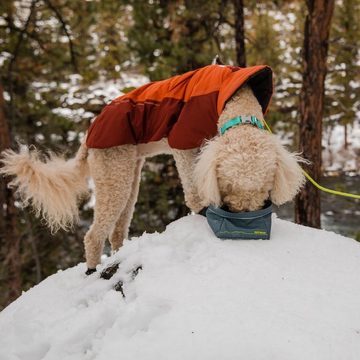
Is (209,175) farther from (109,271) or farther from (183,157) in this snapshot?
(109,271)

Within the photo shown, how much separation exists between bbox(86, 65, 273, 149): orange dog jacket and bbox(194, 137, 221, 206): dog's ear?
36 centimetres

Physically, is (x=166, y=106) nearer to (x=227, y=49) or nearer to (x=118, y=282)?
(x=118, y=282)

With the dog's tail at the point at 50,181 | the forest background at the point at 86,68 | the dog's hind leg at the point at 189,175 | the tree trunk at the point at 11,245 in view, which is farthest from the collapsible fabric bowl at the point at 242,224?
the forest background at the point at 86,68

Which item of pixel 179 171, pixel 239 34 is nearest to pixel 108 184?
pixel 179 171

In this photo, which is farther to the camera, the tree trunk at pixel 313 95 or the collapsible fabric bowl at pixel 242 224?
the tree trunk at pixel 313 95

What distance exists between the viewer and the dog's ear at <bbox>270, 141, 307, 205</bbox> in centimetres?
258

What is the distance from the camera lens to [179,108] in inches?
123

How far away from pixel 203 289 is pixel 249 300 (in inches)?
10.2

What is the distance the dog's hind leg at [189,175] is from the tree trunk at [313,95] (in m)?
2.21

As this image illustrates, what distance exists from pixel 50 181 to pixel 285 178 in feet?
6.81

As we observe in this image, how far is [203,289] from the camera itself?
82.2 inches

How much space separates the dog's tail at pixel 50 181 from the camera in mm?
3328

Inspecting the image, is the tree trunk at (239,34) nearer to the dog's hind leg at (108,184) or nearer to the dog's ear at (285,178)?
the dog's hind leg at (108,184)

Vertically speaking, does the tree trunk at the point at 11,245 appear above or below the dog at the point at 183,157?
below
